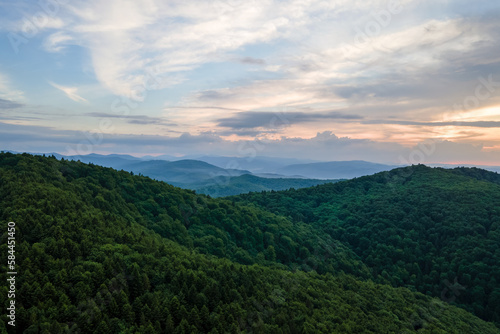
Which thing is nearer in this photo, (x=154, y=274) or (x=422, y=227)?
(x=154, y=274)

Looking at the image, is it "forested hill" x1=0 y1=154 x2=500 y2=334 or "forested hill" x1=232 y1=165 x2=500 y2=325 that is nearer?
"forested hill" x1=0 y1=154 x2=500 y2=334

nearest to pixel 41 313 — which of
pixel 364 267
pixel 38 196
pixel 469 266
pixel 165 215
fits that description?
pixel 38 196

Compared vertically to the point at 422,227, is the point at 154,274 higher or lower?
higher

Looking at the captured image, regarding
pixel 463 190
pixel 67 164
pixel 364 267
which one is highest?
pixel 67 164

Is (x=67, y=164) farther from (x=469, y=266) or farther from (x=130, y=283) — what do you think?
(x=469, y=266)

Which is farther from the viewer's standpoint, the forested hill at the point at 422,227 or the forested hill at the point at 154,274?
the forested hill at the point at 422,227
